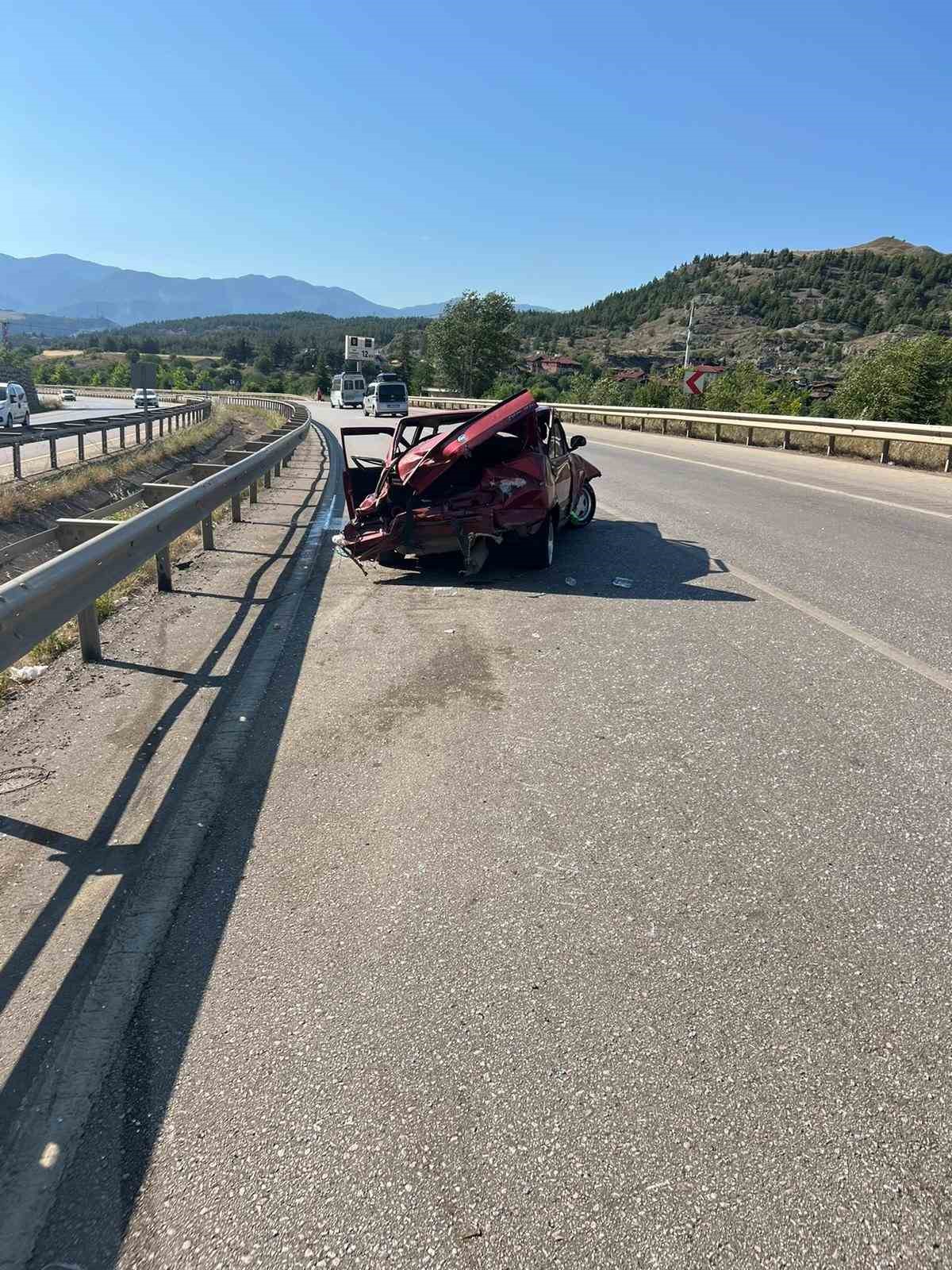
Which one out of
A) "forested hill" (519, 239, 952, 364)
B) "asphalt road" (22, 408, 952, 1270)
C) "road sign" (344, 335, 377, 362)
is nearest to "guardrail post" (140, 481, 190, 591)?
"asphalt road" (22, 408, 952, 1270)

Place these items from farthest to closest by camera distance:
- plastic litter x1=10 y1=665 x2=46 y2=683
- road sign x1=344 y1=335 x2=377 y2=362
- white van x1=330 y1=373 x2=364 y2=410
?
road sign x1=344 y1=335 x2=377 y2=362 < white van x1=330 y1=373 x2=364 y2=410 < plastic litter x1=10 y1=665 x2=46 y2=683

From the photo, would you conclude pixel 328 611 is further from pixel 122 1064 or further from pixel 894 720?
pixel 122 1064

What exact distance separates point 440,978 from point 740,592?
5577 mm

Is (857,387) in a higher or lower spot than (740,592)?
higher

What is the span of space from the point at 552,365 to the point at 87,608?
161935 mm

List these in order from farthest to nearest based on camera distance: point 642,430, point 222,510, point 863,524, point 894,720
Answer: point 642,430 → point 222,510 → point 863,524 → point 894,720

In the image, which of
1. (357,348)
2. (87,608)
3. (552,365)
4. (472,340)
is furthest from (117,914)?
(552,365)

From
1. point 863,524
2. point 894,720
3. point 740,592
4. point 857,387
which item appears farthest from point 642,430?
point 894,720

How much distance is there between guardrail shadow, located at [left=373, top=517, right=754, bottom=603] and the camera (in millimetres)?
7859

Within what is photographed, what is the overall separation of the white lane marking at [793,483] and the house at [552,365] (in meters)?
135

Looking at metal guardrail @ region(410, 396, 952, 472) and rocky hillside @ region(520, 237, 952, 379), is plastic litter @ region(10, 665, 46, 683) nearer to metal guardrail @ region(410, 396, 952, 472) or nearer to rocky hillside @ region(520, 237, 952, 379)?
metal guardrail @ region(410, 396, 952, 472)

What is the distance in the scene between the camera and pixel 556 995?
2.71m

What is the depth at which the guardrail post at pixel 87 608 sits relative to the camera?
5.76 metres

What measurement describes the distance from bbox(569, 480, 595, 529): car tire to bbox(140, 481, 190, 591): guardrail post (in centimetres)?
446
